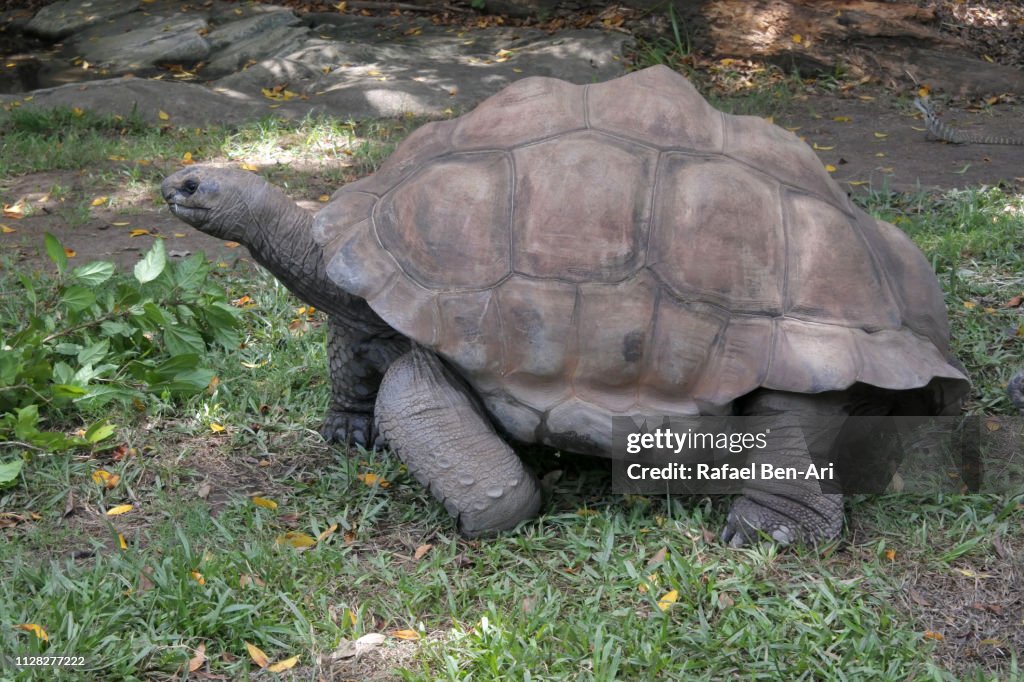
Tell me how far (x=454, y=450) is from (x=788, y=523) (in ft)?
3.80

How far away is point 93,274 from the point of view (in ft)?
15.1

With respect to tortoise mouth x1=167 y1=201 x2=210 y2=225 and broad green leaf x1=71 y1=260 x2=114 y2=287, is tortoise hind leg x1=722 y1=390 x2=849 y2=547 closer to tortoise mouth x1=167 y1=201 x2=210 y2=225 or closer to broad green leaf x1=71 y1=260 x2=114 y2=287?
tortoise mouth x1=167 y1=201 x2=210 y2=225

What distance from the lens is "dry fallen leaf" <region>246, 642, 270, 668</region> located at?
293 centimetres

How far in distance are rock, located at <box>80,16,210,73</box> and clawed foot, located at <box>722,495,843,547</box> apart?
9.15 m

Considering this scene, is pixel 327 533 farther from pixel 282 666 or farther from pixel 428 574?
pixel 282 666

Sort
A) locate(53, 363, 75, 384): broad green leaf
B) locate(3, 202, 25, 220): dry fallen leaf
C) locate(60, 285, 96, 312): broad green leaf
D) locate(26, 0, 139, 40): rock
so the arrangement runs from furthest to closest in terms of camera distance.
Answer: locate(26, 0, 139, 40): rock, locate(3, 202, 25, 220): dry fallen leaf, locate(60, 285, 96, 312): broad green leaf, locate(53, 363, 75, 384): broad green leaf

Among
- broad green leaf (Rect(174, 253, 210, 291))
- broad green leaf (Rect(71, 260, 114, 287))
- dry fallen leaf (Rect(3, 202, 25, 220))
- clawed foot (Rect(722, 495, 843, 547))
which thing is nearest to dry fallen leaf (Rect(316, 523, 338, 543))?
clawed foot (Rect(722, 495, 843, 547))

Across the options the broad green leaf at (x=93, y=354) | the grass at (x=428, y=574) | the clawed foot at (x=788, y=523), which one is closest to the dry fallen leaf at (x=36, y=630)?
the grass at (x=428, y=574)

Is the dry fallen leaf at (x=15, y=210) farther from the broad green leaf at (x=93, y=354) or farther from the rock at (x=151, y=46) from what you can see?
the rock at (x=151, y=46)

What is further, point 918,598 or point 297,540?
point 297,540

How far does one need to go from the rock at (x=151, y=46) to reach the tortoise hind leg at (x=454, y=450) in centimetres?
845

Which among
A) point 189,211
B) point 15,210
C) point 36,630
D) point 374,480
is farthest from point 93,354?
point 15,210

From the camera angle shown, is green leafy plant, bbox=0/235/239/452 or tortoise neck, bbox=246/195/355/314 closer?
tortoise neck, bbox=246/195/355/314

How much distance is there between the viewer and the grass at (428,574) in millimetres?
2896
